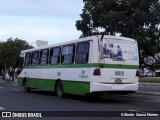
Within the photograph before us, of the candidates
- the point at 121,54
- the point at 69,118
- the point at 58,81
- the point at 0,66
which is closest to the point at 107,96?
the point at 58,81

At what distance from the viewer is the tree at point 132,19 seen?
24406 mm

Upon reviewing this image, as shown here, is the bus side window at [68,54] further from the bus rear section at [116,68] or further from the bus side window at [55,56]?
the bus rear section at [116,68]

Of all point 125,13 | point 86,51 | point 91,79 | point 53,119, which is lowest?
point 53,119

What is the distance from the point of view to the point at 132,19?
24.5 meters

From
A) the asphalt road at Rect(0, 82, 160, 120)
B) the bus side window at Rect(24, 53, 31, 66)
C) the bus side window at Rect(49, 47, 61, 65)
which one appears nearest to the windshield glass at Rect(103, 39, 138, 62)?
the asphalt road at Rect(0, 82, 160, 120)

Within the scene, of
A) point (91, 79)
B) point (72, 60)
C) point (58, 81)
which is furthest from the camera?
point (58, 81)

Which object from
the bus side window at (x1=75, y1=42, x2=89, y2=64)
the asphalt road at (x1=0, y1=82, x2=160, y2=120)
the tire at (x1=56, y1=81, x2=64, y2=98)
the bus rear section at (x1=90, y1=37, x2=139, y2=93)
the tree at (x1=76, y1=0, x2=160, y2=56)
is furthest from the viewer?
the tree at (x1=76, y1=0, x2=160, y2=56)

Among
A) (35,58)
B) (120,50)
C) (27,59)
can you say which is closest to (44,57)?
(35,58)

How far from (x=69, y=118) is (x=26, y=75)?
15.0m

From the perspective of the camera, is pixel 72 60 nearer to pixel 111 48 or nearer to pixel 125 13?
pixel 111 48

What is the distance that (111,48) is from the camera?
64.5ft

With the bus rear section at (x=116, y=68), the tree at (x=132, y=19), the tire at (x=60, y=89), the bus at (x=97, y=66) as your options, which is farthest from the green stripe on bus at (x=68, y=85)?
the tree at (x=132, y=19)

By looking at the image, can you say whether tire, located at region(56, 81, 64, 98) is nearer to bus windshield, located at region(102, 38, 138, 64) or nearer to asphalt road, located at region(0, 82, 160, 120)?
asphalt road, located at region(0, 82, 160, 120)

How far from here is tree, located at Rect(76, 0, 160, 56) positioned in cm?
2441
